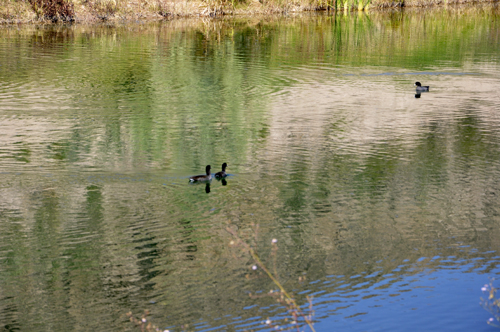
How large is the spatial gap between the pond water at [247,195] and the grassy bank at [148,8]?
2199cm

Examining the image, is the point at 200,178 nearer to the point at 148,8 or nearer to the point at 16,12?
the point at 16,12

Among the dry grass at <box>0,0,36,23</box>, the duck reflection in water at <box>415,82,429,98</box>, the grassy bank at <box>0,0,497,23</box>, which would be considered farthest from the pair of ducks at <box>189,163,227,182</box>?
the dry grass at <box>0,0,36,23</box>

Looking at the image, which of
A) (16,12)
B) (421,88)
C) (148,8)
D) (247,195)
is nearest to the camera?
(247,195)

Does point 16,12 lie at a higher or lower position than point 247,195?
higher

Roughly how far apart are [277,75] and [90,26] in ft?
79.1

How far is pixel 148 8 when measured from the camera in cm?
5294

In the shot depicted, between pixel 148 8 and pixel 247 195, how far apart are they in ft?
137

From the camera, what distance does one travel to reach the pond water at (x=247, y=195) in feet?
30.8

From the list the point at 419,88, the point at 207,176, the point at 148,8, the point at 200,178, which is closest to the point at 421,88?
the point at 419,88

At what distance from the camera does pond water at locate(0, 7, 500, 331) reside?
30.8 ft

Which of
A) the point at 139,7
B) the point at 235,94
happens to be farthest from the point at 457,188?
the point at 139,7

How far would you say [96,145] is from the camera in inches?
684

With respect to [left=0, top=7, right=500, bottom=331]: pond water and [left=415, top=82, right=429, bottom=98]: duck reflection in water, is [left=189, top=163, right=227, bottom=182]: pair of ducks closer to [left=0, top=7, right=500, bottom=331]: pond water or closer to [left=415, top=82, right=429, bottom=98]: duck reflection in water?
[left=0, top=7, right=500, bottom=331]: pond water

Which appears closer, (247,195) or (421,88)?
(247,195)
